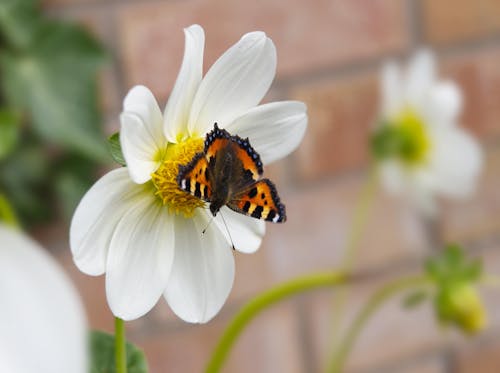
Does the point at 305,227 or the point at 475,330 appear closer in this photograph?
the point at 475,330

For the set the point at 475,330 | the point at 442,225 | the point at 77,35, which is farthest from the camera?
the point at 442,225

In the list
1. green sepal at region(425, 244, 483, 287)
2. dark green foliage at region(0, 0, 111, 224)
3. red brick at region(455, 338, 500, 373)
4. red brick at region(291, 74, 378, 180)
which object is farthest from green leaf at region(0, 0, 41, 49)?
red brick at region(455, 338, 500, 373)

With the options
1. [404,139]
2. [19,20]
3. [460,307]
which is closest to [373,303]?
[460,307]

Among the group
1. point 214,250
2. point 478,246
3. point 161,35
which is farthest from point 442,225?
point 214,250

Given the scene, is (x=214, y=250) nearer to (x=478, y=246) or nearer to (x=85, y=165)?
(x=85, y=165)

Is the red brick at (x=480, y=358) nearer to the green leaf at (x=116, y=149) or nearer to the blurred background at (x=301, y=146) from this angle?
the blurred background at (x=301, y=146)

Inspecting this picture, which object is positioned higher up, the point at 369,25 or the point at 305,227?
the point at 369,25

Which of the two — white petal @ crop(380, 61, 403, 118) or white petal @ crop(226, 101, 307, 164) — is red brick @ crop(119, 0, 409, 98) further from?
white petal @ crop(226, 101, 307, 164)
